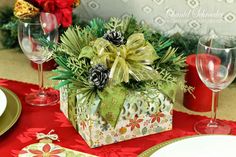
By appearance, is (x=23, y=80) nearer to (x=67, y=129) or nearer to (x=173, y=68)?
(x=67, y=129)

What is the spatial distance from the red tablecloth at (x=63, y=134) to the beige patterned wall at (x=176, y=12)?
35cm

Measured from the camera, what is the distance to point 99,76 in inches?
35.3

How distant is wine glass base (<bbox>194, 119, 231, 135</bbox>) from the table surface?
0.05 metres

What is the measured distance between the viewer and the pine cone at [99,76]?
90cm

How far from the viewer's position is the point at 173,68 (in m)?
1.00

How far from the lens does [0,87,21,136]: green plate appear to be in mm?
953

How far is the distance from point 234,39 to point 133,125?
0.29 metres

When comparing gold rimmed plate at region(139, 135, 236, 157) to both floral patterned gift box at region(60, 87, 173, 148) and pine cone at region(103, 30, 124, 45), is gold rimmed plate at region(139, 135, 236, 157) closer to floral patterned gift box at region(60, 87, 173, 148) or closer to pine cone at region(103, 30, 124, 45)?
floral patterned gift box at region(60, 87, 173, 148)

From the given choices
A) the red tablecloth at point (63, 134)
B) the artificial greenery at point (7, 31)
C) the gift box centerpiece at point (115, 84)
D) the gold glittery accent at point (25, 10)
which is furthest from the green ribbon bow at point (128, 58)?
the artificial greenery at point (7, 31)

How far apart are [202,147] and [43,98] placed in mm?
409

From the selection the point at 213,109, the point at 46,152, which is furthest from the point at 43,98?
the point at 213,109

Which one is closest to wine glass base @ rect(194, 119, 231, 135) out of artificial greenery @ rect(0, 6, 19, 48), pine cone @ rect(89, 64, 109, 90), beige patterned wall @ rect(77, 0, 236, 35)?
pine cone @ rect(89, 64, 109, 90)

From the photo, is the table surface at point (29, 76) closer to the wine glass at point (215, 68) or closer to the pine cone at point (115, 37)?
the wine glass at point (215, 68)

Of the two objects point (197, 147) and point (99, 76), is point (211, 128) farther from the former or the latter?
point (99, 76)
